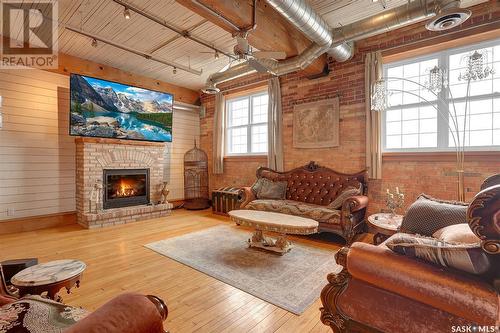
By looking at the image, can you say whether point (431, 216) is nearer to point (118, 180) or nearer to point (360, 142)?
point (360, 142)

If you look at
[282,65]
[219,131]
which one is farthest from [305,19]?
[219,131]

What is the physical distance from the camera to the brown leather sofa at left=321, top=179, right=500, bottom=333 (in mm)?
1021

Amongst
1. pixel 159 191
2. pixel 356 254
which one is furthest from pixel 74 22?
pixel 356 254

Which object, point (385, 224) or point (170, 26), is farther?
point (170, 26)

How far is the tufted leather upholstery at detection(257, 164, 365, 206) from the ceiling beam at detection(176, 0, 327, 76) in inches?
84.2

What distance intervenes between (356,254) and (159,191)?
17.4 feet

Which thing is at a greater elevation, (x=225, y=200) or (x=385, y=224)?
(x=385, y=224)

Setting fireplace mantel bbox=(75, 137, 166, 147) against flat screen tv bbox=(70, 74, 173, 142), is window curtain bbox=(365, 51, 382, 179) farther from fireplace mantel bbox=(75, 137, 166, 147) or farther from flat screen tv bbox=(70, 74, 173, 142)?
fireplace mantel bbox=(75, 137, 166, 147)

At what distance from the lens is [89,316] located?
797 millimetres

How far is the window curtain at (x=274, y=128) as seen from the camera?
5.10m

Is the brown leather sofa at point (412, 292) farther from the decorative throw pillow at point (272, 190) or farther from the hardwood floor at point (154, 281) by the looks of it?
the decorative throw pillow at point (272, 190)

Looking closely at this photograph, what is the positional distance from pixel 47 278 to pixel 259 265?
2019mm

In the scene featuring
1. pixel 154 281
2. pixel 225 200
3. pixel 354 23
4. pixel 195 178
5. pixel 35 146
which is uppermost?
pixel 354 23

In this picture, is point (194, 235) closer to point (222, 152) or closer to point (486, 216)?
point (222, 152)
